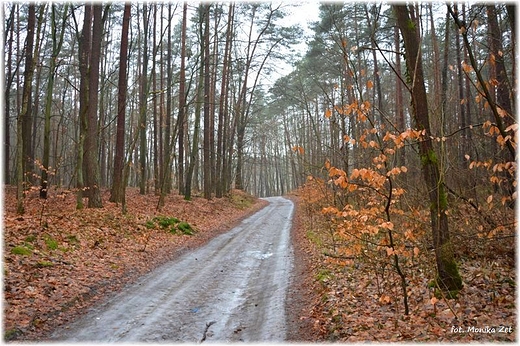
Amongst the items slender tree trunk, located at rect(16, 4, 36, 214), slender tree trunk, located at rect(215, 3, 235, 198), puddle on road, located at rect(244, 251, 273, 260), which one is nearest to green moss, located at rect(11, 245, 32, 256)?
slender tree trunk, located at rect(16, 4, 36, 214)

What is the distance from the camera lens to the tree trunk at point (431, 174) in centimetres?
613

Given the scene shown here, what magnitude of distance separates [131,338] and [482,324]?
483 cm

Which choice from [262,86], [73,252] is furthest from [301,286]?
[262,86]

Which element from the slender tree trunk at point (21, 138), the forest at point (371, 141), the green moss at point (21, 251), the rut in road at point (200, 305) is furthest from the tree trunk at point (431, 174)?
the slender tree trunk at point (21, 138)

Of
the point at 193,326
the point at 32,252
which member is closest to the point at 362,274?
the point at 193,326

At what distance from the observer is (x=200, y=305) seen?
7.31 m

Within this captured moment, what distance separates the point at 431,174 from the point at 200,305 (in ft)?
15.1

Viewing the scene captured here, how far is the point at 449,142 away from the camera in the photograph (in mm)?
8773

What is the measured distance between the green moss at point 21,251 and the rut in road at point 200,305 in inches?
101

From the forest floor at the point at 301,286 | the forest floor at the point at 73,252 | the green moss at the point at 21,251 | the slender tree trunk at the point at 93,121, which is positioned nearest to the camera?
the forest floor at the point at 301,286

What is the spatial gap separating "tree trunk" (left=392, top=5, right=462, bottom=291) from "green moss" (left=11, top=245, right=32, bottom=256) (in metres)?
8.32

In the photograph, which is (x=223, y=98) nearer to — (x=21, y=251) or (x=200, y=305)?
(x=21, y=251)

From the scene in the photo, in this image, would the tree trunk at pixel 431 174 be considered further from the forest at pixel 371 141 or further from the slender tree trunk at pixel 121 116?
the slender tree trunk at pixel 121 116

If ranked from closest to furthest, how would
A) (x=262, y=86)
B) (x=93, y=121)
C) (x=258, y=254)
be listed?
1. (x=258, y=254)
2. (x=93, y=121)
3. (x=262, y=86)
